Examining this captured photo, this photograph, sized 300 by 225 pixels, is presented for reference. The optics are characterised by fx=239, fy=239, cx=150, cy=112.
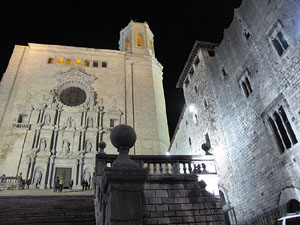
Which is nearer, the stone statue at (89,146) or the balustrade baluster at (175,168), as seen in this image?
the balustrade baluster at (175,168)

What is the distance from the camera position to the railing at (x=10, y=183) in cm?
1763

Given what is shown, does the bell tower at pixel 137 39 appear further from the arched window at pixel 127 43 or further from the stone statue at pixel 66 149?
the stone statue at pixel 66 149

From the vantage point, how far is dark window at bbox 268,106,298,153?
10055 millimetres

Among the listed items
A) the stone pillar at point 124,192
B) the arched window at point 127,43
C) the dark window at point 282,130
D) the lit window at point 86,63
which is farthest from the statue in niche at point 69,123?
the stone pillar at point 124,192

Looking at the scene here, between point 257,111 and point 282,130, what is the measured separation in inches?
65.0

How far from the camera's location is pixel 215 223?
274 inches

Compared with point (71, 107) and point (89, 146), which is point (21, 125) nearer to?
point (71, 107)

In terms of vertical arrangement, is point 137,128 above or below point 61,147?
above

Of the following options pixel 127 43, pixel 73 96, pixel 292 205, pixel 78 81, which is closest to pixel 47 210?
pixel 292 205

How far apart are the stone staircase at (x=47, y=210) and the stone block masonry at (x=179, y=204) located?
2.42 meters

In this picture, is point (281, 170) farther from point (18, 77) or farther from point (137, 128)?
point (18, 77)

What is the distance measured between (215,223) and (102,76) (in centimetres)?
2376

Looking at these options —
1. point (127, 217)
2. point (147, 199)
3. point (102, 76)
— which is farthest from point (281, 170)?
point (102, 76)

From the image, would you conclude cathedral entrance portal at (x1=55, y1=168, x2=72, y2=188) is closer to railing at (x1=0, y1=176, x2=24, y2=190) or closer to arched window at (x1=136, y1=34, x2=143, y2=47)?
railing at (x1=0, y1=176, x2=24, y2=190)
